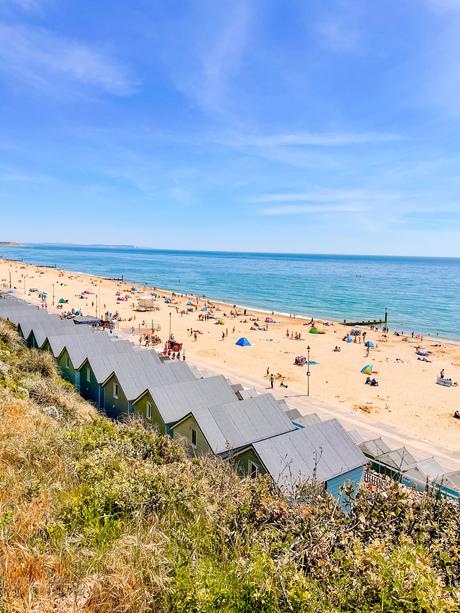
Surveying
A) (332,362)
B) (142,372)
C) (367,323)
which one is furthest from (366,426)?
(367,323)

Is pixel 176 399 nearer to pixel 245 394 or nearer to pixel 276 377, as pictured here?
pixel 245 394

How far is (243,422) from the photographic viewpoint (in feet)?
56.5

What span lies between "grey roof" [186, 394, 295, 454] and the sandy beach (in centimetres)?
1114

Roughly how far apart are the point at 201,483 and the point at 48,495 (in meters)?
2.36

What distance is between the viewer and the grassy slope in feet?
11.0

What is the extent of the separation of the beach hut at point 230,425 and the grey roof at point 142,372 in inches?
176

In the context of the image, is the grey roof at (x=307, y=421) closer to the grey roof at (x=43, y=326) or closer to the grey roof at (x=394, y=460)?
the grey roof at (x=394, y=460)

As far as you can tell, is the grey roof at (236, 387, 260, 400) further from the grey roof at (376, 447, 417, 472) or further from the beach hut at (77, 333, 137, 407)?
the beach hut at (77, 333, 137, 407)

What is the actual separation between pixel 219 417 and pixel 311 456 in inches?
177

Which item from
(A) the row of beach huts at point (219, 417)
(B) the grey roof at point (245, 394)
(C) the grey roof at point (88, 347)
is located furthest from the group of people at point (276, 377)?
(C) the grey roof at point (88, 347)

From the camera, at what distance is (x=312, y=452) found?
14.7 metres

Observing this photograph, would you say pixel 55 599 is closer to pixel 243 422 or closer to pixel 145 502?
pixel 145 502

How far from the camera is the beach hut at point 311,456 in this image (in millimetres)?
13844

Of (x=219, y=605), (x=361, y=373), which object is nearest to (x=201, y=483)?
(x=219, y=605)
